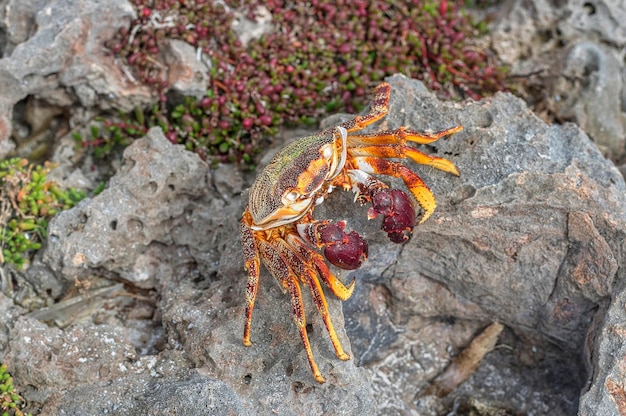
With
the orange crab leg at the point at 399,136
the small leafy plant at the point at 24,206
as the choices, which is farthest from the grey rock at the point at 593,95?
the small leafy plant at the point at 24,206

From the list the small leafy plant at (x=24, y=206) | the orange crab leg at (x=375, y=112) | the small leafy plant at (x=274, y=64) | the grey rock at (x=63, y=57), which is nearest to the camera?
the orange crab leg at (x=375, y=112)

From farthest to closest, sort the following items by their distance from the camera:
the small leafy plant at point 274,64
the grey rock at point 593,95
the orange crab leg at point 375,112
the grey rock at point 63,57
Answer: the grey rock at point 593,95 → the small leafy plant at point 274,64 → the grey rock at point 63,57 → the orange crab leg at point 375,112

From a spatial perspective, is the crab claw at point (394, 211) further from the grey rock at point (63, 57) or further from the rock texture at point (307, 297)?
the grey rock at point (63, 57)

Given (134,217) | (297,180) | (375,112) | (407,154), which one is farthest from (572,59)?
(134,217)

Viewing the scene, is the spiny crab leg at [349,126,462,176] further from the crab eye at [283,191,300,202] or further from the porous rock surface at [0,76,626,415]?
the crab eye at [283,191,300,202]

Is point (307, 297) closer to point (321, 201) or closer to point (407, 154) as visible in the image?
point (321, 201)

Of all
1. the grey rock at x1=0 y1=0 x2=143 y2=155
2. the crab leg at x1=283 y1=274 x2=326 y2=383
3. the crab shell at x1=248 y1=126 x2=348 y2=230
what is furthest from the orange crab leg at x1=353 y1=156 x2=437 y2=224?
the grey rock at x1=0 y1=0 x2=143 y2=155
